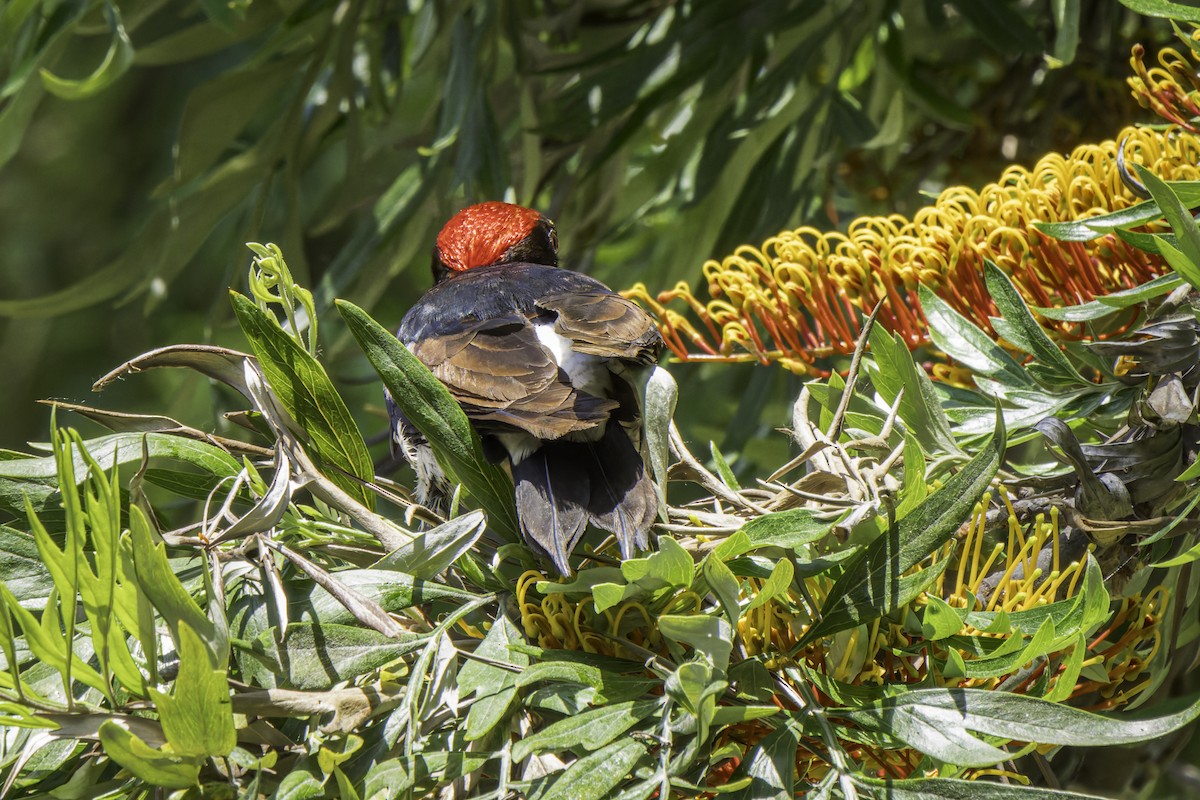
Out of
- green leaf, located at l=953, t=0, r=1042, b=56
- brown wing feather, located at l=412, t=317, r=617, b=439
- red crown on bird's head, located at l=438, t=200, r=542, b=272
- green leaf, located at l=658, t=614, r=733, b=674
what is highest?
green leaf, located at l=953, t=0, r=1042, b=56

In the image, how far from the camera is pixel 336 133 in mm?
2055

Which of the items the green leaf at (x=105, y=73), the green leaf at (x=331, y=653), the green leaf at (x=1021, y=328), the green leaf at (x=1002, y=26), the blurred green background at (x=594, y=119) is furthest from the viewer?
the blurred green background at (x=594, y=119)

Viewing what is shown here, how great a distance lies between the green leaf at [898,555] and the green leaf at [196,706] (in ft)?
1.10

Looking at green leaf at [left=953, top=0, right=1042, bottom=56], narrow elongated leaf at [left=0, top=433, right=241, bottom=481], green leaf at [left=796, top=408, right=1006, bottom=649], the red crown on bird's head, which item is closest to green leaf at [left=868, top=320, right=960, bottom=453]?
green leaf at [left=796, top=408, right=1006, bottom=649]

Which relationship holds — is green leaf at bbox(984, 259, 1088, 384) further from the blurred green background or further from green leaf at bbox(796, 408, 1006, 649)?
the blurred green background

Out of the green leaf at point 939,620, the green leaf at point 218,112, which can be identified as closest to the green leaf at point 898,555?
the green leaf at point 939,620

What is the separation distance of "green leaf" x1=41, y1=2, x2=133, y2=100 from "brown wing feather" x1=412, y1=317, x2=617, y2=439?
66cm

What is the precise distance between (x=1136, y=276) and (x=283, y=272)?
0.68 meters

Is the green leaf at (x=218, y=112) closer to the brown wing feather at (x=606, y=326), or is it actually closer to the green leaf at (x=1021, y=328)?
the brown wing feather at (x=606, y=326)

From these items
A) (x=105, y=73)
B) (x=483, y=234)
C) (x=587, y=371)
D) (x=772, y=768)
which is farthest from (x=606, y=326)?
(x=105, y=73)

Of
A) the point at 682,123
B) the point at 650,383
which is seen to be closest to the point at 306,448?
the point at 650,383

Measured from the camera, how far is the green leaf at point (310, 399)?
2.64 feet

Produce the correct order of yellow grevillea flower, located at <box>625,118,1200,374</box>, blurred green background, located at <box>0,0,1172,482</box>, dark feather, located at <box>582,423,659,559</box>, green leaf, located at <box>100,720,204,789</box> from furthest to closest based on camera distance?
blurred green background, located at <box>0,0,1172,482</box>, yellow grevillea flower, located at <box>625,118,1200,374</box>, dark feather, located at <box>582,423,659,559</box>, green leaf, located at <box>100,720,204,789</box>

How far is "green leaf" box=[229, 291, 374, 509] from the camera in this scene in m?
0.81
